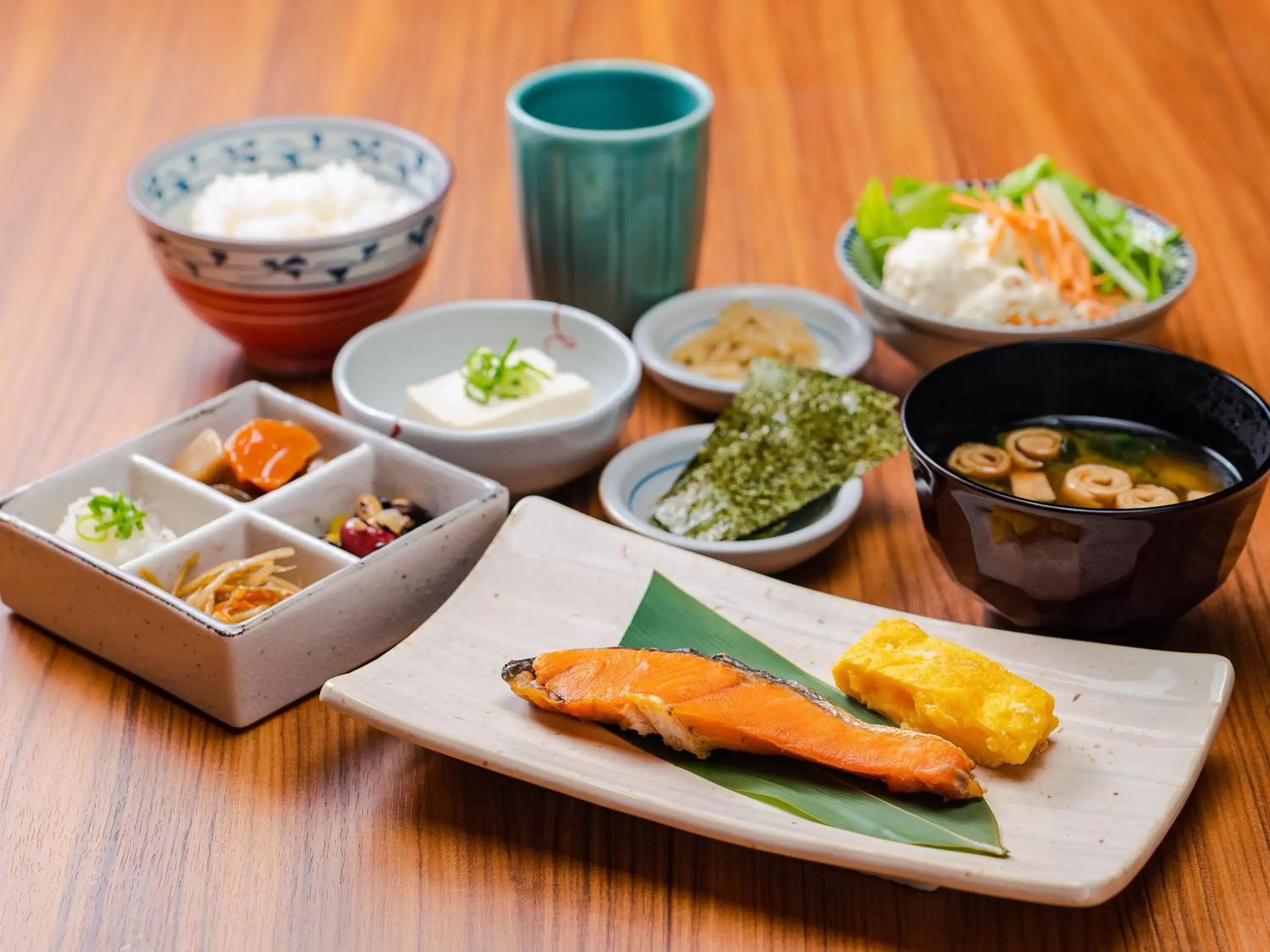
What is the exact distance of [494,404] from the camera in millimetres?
1977

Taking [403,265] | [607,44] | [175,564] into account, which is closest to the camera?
[175,564]

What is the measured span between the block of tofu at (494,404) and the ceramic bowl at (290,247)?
279mm

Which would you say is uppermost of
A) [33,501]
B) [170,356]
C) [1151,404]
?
[1151,404]

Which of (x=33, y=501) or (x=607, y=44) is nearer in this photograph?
(x=33, y=501)

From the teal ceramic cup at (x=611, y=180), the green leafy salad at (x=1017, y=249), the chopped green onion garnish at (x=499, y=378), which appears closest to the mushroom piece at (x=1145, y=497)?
the green leafy salad at (x=1017, y=249)

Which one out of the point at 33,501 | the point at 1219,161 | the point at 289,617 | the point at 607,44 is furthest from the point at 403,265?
the point at 1219,161

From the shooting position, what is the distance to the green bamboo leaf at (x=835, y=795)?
Result: 128 centimetres

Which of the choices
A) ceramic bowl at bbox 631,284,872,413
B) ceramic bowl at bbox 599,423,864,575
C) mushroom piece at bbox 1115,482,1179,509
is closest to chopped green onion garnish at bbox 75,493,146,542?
ceramic bowl at bbox 599,423,864,575

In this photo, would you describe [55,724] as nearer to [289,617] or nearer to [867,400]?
[289,617]

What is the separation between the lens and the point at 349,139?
2.54 m

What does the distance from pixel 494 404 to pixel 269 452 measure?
1.05 feet

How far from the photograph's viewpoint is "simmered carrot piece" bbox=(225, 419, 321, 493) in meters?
1.87

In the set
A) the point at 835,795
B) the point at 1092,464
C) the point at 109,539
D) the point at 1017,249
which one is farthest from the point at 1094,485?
the point at 109,539

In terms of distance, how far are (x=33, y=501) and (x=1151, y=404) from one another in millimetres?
1425
